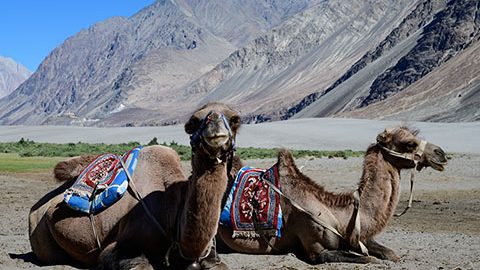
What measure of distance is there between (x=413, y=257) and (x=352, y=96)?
122125 mm

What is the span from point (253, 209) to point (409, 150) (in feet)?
8.06

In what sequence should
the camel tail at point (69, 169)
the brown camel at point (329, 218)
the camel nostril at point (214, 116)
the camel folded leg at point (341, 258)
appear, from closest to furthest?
the camel nostril at point (214, 116), the camel tail at point (69, 169), the camel folded leg at point (341, 258), the brown camel at point (329, 218)

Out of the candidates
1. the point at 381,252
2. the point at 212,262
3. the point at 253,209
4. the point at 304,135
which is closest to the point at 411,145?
the point at 381,252

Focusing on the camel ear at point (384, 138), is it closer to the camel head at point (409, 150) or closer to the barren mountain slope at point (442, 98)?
the camel head at point (409, 150)

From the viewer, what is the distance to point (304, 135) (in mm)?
58969

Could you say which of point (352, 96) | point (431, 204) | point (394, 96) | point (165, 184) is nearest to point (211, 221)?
point (165, 184)

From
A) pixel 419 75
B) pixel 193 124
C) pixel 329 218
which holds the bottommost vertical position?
pixel 329 218

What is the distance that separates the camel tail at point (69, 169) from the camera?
7934 millimetres

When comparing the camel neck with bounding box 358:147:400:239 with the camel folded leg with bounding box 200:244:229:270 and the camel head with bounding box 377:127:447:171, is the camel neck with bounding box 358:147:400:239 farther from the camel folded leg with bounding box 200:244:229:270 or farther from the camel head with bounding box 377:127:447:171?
the camel folded leg with bounding box 200:244:229:270

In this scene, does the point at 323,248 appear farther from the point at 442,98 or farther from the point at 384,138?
the point at 442,98

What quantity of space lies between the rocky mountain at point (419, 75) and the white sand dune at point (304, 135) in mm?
21196

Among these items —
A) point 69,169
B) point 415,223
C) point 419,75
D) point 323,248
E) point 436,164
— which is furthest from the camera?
point 419,75

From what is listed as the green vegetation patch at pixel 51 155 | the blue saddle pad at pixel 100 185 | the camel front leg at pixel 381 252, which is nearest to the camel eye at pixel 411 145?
the camel front leg at pixel 381 252

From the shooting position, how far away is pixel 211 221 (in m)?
5.44
